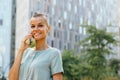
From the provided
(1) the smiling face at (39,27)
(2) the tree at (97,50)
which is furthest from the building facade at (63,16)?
(1) the smiling face at (39,27)

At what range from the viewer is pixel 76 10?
6894cm

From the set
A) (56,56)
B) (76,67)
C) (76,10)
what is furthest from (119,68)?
(56,56)

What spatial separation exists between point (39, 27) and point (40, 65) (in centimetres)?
29

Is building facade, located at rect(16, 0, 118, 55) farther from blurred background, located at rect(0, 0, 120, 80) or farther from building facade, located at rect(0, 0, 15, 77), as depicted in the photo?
building facade, located at rect(0, 0, 15, 77)

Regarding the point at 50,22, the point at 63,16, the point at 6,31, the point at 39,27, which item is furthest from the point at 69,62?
the point at 39,27

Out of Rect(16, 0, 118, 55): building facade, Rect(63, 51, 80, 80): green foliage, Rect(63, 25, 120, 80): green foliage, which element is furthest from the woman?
Rect(16, 0, 118, 55): building facade

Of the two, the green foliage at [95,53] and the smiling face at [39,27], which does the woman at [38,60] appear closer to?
the smiling face at [39,27]

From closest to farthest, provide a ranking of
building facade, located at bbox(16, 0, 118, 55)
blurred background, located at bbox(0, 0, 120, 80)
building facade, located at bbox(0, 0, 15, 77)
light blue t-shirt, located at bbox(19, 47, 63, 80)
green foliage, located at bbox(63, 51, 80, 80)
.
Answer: light blue t-shirt, located at bbox(19, 47, 63, 80) < green foliage, located at bbox(63, 51, 80, 80) < building facade, located at bbox(16, 0, 118, 55) < blurred background, located at bbox(0, 0, 120, 80) < building facade, located at bbox(0, 0, 15, 77)

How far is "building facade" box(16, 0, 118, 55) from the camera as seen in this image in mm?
56469

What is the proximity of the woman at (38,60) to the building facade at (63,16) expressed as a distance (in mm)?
47893

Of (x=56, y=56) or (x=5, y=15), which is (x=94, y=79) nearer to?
(x=56, y=56)

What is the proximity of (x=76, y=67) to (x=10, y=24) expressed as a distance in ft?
117

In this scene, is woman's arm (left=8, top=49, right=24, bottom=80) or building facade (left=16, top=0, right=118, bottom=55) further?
building facade (left=16, top=0, right=118, bottom=55)

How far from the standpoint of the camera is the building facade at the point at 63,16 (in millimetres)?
56469
